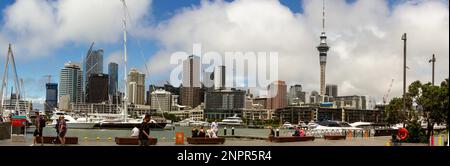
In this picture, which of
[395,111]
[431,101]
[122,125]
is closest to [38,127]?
[431,101]

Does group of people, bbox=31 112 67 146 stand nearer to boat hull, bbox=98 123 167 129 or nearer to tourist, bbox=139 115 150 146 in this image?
tourist, bbox=139 115 150 146

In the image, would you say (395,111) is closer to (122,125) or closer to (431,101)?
(431,101)

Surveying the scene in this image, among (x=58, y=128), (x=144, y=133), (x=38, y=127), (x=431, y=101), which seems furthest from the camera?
(x=431, y=101)

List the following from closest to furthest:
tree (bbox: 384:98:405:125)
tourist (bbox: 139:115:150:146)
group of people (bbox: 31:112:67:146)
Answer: tourist (bbox: 139:115:150:146), group of people (bbox: 31:112:67:146), tree (bbox: 384:98:405:125)

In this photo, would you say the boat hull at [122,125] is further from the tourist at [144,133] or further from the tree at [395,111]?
the tourist at [144,133]

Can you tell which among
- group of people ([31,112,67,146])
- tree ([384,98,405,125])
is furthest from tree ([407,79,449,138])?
group of people ([31,112,67,146])

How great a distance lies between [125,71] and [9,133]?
61581 mm

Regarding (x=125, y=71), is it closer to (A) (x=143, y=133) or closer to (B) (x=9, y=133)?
(B) (x=9, y=133)

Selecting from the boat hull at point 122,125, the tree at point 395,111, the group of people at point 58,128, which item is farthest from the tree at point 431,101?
the boat hull at point 122,125

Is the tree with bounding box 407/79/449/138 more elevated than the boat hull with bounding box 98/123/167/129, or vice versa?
the tree with bounding box 407/79/449/138

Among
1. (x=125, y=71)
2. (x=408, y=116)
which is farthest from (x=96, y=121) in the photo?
(x=408, y=116)

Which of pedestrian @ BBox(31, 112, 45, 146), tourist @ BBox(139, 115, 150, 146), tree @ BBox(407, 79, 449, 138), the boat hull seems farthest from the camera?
the boat hull
